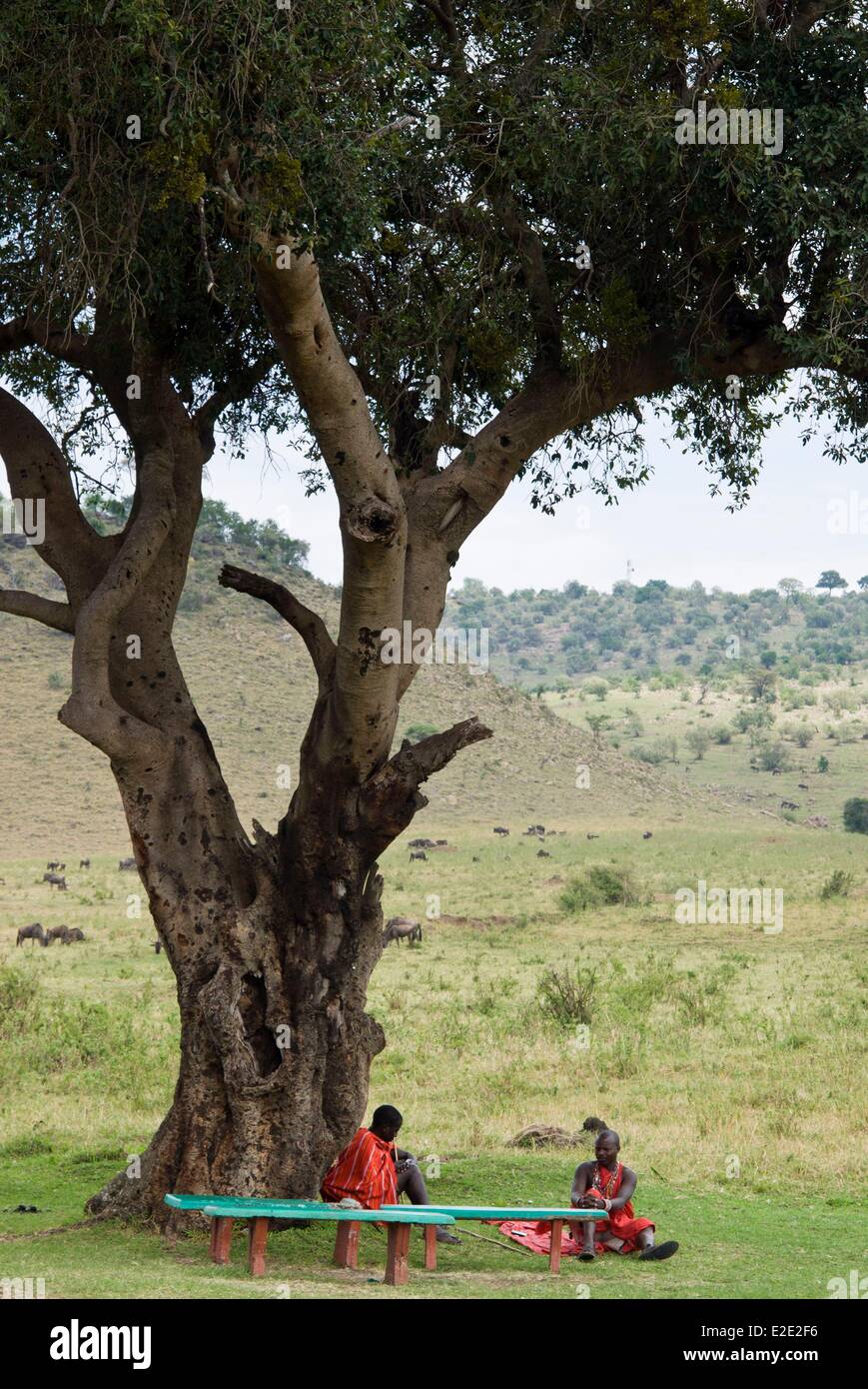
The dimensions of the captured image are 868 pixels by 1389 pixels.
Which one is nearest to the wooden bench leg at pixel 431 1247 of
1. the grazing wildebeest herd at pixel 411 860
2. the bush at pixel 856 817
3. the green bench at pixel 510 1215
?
the green bench at pixel 510 1215

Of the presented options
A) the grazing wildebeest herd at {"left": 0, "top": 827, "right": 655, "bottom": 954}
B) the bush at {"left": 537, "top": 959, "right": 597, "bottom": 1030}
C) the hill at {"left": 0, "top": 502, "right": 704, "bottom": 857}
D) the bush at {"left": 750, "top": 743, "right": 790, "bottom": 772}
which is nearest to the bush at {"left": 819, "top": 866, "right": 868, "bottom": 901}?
the grazing wildebeest herd at {"left": 0, "top": 827, "right": 655, "bottom": 954}

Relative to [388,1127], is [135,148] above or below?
above

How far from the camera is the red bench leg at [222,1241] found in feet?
26.5

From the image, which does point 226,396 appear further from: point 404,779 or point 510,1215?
point 510,1215

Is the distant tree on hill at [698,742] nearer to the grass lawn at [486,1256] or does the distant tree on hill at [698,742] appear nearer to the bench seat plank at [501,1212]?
the grass lawn at [486,1256]

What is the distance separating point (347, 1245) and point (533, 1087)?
757cm

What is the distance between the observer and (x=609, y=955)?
2675 cm

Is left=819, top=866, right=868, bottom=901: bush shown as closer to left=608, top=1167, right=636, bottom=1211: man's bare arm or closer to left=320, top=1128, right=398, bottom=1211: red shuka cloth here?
left=608, top=1167, right=636, bottom=1211: man's bare arm

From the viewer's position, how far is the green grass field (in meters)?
8.34

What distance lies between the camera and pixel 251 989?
30.7 feet

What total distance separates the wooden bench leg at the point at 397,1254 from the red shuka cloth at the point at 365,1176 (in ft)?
2.08
